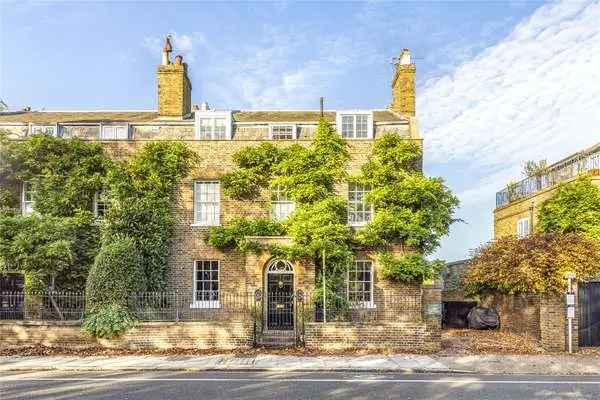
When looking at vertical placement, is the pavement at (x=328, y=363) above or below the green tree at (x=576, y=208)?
below

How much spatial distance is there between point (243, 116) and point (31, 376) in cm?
1653

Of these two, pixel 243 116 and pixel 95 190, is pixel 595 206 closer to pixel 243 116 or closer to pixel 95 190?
pixel 243 116

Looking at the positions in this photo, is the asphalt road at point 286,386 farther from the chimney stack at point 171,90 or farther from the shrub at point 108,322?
the chimney stack at point 171,90

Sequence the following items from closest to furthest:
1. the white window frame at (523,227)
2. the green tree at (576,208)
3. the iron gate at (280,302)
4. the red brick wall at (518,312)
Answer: the red brick wall at (518,312)
the iron gate at (280,302)
the green tree at (576,208)
the white window frame at (523,227)

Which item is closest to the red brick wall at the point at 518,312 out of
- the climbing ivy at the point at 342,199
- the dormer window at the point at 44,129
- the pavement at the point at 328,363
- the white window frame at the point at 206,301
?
the pavement at the point at 328,363

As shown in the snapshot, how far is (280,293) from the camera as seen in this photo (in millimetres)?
19469

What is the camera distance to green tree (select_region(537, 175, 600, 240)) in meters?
21.5

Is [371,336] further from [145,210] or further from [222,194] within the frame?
[145,210]

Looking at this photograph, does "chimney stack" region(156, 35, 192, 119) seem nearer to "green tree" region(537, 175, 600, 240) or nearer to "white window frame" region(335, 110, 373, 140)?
"white window frame" region(335, 110, 373, 140)

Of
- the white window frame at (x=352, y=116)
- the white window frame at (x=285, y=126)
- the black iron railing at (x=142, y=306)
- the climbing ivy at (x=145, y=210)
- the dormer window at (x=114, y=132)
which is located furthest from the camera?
the dormer window at (x=114, y=132)

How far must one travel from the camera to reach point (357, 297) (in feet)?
67.6

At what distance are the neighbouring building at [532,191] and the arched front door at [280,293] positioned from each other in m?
13.1

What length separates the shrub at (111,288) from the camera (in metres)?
15.2

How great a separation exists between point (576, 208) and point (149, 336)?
17.8 meters
